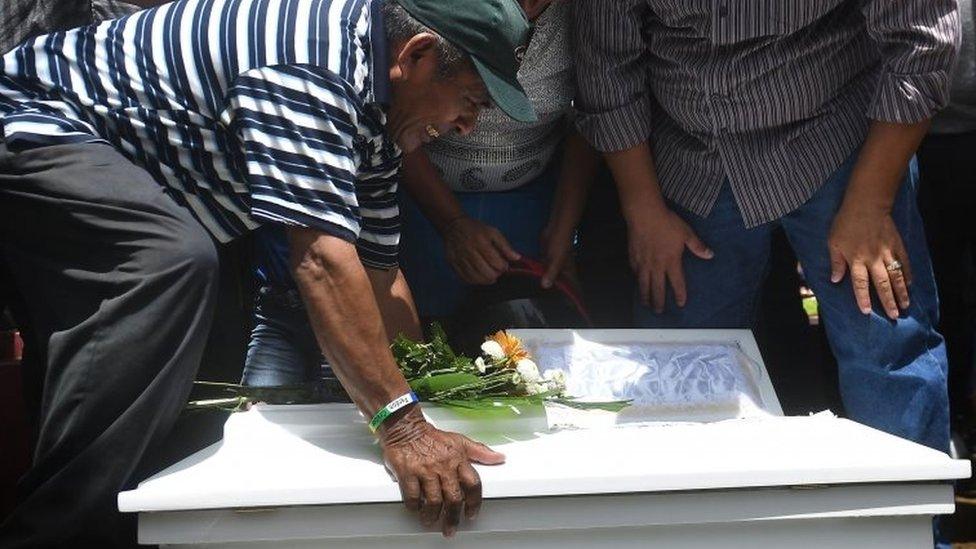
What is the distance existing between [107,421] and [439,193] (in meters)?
1.04

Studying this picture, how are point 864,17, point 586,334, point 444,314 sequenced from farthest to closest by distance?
point 444,314
point 586,334
point 864,17

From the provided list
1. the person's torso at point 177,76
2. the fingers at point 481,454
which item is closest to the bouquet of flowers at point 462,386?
the fingers at point 481,454

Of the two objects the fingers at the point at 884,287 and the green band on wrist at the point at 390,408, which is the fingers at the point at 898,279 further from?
the green band on wrist at the point at 390,408

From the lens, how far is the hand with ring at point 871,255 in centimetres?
266

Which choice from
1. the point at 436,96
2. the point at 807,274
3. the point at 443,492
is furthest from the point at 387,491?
the point at 807,274

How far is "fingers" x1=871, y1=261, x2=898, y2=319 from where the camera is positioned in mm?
2668

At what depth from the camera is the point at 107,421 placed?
2121 millimetres

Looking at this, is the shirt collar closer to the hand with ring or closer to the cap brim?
the cap brim

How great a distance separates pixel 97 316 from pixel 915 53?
5.34 ft

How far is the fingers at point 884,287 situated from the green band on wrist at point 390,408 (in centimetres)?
108

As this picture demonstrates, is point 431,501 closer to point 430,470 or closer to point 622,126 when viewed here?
point 430,470

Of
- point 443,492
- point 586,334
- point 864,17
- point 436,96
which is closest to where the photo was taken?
point 443,492

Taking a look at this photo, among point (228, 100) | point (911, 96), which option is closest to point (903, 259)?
point (911, 96)

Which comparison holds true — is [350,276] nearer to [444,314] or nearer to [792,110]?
[444,314]
